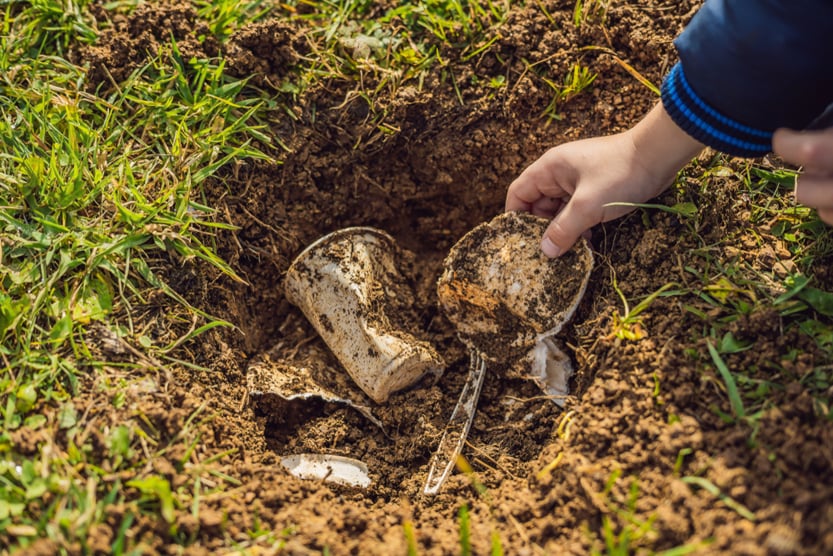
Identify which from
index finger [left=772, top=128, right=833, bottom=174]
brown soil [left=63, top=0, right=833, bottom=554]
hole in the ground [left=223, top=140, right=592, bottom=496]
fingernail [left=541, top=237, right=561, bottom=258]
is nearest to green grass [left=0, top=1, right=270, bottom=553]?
brown soil [left=63, top=0, right=833, bottom=554]

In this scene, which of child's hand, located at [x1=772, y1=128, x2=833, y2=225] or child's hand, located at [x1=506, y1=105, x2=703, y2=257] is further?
child's hand, located at [x1=506, y1=105, x2=703, y2=257]

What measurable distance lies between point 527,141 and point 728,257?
2.66 feet

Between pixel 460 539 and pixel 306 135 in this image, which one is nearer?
pixel 460 539

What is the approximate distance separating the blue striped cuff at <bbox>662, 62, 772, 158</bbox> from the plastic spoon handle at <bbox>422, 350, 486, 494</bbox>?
0.95 metres

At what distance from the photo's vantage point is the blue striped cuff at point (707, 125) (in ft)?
5.76

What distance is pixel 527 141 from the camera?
2375mm

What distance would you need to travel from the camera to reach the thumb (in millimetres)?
1979

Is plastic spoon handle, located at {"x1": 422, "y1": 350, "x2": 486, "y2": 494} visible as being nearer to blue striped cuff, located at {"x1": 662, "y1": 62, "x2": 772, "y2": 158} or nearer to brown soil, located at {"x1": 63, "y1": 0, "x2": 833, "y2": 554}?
brown soil, located at {"x1": 63, "y1": 0, "x2": 833, "y2": 554}

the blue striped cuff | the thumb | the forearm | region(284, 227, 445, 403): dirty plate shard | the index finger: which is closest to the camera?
the index finger

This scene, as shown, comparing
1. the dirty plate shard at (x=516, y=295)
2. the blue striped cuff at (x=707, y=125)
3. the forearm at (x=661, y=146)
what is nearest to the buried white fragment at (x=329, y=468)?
the dirty plate shard at (x=516, y=295)

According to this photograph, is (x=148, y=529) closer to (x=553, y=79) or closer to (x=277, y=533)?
(x=277, y=533)

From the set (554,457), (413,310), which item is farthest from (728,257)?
(413,310)

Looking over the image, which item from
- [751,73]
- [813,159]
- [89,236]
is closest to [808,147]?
Answer: [813,159]

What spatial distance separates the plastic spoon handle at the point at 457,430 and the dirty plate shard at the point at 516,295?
0.06 meters
